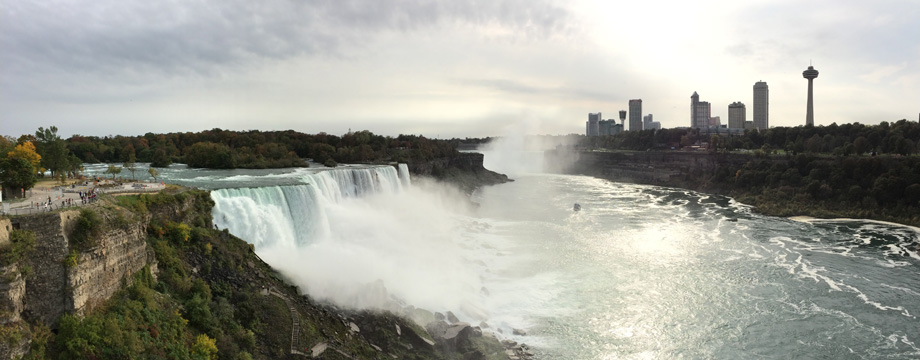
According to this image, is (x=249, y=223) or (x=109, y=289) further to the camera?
(x=249, y=223)

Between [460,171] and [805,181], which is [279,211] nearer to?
[460,171]

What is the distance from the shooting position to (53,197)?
15.1m

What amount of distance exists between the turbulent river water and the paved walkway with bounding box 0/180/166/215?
10.0ft

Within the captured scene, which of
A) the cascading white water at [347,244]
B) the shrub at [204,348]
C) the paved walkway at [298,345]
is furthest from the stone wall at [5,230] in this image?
the cascading white water at [347,244]

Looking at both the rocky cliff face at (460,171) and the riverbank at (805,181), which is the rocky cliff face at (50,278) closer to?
the rocky cliff face at (460,171)

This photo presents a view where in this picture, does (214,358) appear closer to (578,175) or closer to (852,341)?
(852,341)

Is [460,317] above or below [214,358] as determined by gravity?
below

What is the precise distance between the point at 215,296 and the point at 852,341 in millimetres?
20227

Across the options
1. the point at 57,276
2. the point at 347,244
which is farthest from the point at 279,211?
the point at 57,276

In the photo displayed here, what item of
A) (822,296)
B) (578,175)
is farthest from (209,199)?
(578,175)

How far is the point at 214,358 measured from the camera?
12.3 meters

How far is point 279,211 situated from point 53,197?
8547mm

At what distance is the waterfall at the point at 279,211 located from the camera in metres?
20.0

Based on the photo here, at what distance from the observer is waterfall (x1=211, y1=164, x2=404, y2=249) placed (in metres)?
20.0
